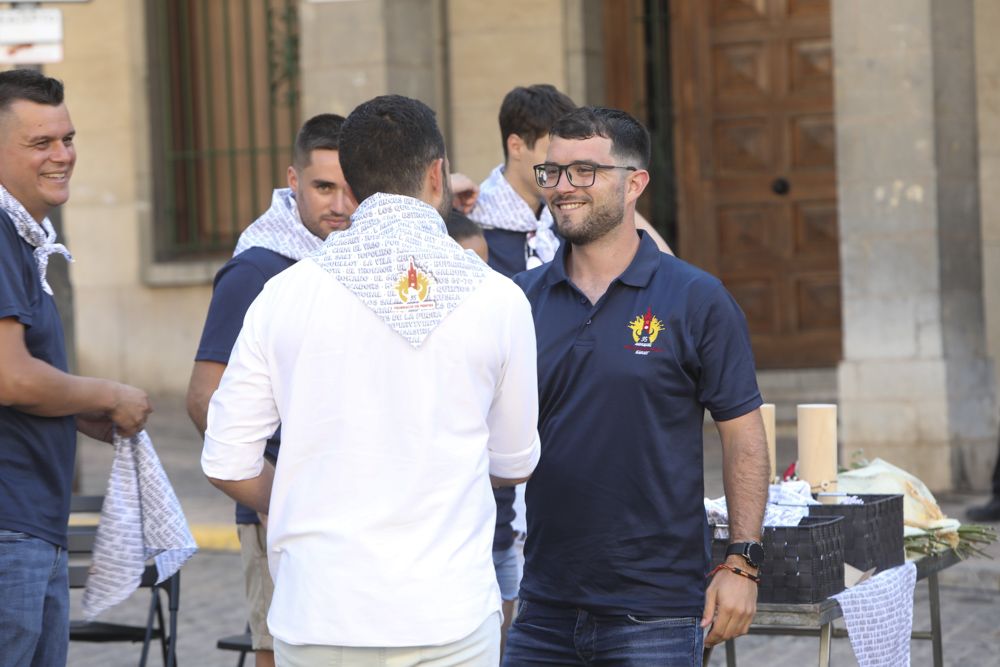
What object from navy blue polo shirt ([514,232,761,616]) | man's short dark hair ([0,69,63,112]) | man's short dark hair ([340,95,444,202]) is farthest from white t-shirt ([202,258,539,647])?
man's short dark hair ([0,69,63,112])

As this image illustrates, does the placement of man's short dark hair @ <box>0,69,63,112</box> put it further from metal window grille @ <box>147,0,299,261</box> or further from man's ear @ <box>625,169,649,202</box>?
metal window grille @ <box>147,0,299,261</box>

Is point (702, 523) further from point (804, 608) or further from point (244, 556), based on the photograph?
point (244, 556)

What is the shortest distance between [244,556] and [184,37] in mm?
11239

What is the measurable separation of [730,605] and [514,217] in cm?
221

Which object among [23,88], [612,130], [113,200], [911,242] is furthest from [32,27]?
[113,200]

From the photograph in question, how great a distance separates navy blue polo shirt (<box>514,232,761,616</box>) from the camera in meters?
4.07

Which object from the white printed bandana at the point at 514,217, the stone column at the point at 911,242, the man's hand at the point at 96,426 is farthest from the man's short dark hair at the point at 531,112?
the stone column at the point at 911,242

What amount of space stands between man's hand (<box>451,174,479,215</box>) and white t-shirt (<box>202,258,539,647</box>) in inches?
103

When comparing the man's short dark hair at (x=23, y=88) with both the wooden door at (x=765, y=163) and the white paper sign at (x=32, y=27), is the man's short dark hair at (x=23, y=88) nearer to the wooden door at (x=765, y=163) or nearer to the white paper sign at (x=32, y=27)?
the white paper sign at (x=32, y=27)

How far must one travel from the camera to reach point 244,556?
198 inches

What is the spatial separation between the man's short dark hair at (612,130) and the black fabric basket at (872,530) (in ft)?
3.91

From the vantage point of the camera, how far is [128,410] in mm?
4250

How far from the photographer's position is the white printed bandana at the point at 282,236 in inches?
195

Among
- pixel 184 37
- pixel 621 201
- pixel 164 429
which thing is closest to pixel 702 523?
pixel 621 201
